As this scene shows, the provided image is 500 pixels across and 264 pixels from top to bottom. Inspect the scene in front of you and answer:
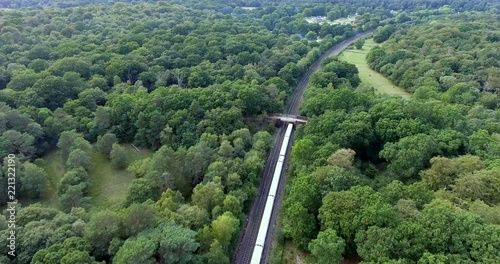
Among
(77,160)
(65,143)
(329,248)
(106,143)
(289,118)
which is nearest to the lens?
(329,248)

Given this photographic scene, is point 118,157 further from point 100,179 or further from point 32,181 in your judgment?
point 32,181

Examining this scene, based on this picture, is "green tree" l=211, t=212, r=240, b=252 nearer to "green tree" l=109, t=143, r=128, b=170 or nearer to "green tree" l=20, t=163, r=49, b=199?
"green tree" l=109, t=143, r=128, b=170

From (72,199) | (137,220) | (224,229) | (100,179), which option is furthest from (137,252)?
(100,179)

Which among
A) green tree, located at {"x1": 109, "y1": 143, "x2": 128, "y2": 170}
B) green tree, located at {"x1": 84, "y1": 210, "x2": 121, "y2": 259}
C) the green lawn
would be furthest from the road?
green tree, located at {"x1": 109, "y1": 143, "x2": 128, "y2": 170}

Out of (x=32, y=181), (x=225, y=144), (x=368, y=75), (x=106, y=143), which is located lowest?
(x=368, y=75)

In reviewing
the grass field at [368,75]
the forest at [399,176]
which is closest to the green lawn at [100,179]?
the forest at [399,176]

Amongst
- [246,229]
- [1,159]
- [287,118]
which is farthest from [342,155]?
[1,159]

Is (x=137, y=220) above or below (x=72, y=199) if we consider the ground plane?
above

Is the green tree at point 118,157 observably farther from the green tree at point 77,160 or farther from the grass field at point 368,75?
the grass field at point 368,75
